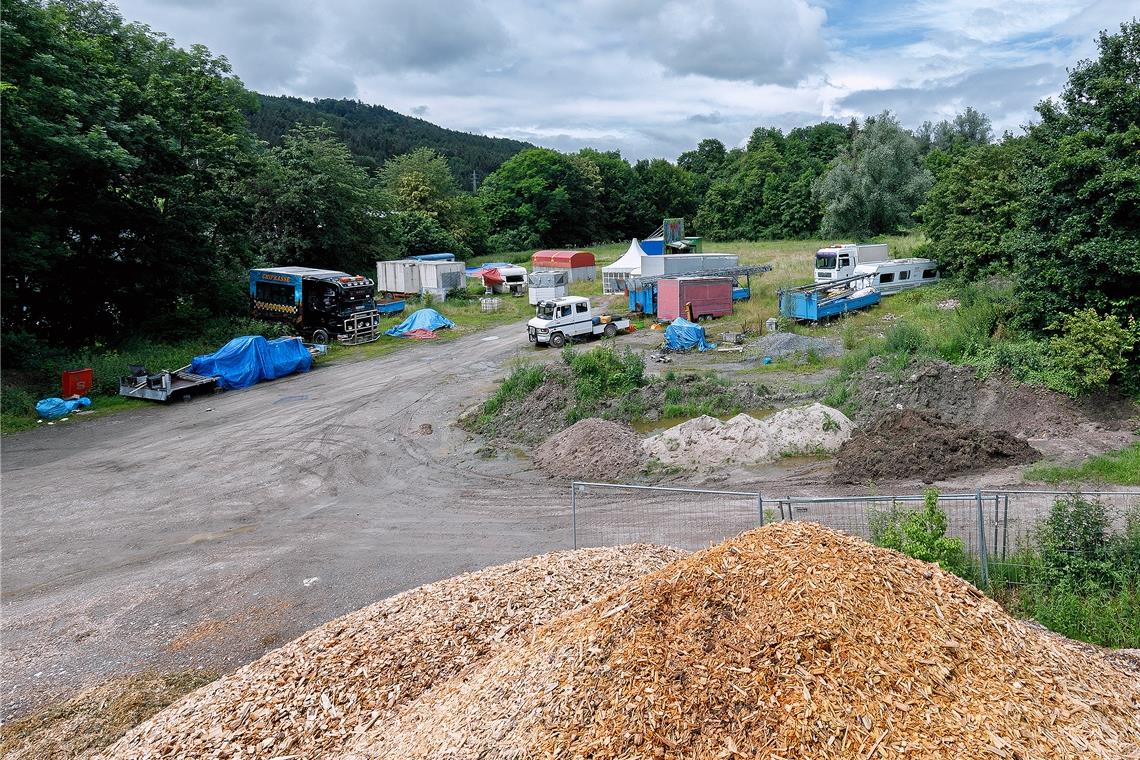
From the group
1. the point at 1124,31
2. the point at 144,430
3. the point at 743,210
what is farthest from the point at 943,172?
the point at 743,210

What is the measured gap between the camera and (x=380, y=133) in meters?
144

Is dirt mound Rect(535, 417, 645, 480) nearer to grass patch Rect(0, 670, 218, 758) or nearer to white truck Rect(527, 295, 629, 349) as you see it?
grass patch Rect(0, 670, 218, 758)

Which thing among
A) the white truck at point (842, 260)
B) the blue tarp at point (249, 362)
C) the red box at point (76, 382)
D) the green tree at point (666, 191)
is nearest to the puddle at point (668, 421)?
the blue tarp at point (249, 362)

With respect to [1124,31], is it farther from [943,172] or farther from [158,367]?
[158,367]

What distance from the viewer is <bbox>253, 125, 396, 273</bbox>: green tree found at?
131ft

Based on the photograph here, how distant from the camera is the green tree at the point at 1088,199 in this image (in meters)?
17.4

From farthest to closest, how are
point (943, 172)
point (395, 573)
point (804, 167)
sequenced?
point (804, 167) → point (943, 172) → point (395, 573)

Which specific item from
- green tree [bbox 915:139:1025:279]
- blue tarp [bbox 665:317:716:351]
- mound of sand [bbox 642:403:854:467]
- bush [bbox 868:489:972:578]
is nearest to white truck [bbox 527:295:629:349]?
blue tarp [bbox 665:317:716:351]

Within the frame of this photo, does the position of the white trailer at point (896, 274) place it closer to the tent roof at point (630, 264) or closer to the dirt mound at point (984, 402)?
the tent roof at point (630, 264)

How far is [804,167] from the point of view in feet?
277

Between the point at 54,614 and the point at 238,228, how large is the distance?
84.1 ft

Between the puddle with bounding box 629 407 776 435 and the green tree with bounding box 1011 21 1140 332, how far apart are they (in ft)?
24.0

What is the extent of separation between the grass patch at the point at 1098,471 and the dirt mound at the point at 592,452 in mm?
7697

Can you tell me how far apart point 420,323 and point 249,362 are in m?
10.4
